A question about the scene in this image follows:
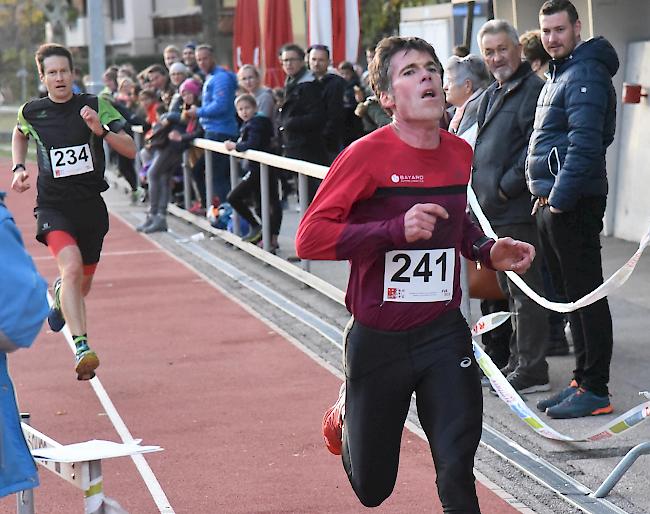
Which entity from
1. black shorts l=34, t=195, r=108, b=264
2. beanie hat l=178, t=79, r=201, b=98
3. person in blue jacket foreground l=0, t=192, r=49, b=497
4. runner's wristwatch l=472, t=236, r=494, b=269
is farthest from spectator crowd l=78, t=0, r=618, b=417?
beanie hat l=178, t=79, r=201, b=98

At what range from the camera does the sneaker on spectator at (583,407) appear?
715cm

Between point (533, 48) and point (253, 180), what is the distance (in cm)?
592

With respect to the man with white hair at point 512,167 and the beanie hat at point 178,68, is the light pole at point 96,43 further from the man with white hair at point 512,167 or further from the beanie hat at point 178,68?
the man with white hair at point 512,167

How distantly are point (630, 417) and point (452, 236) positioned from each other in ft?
5.24

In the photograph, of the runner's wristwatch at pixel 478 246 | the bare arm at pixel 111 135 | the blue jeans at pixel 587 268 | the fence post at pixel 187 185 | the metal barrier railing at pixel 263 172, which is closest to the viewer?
the runner's wristwatch at pixel 478 246

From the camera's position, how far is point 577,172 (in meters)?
6.78

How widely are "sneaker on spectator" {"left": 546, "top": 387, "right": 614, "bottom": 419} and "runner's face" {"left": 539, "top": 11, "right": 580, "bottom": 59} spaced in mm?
1775

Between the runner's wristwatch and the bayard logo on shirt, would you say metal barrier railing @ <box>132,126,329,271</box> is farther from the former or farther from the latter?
the bayard logo on shirt

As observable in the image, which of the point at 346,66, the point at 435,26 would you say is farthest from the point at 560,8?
the point at 435,26

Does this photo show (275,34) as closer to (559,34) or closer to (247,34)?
(247,34)

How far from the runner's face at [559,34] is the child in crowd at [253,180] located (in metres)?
6.25

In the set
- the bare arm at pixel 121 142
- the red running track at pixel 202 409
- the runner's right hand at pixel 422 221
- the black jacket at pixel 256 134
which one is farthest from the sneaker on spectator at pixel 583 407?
the black jacket at pixel 256 134

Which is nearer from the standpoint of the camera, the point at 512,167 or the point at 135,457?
the point at 135,457

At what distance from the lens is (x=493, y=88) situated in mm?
7703
